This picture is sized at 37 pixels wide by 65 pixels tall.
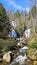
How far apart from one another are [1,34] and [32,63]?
349 inches

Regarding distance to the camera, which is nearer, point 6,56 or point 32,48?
point 6,56

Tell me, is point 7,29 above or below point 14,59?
above

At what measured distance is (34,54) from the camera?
49.2 feet

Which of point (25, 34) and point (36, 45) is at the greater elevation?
point (36, 45)

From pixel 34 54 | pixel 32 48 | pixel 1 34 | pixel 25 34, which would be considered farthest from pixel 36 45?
pixel 25 34

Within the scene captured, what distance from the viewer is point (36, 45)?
1683cm

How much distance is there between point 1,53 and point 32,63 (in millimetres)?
4064

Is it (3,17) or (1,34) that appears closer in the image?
(1,34)

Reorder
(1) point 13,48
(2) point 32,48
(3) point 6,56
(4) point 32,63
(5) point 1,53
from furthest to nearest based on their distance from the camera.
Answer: (1) point 13,48, (2) point 32,48, (5) point 1,53, (3) point 6,56, (4) point 32,63

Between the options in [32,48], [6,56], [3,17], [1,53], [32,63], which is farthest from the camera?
[3,17]

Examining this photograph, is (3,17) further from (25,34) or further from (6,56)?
(25,34)

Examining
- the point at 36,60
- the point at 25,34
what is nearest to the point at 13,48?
the point at 36,60

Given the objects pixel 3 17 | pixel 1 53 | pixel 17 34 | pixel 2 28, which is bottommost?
pixel 17 34

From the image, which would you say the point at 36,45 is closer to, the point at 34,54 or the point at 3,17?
the point at 34,54
